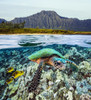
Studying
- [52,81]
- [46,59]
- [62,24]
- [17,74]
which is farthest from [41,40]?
[62,24]

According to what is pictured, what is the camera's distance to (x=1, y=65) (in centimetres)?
314

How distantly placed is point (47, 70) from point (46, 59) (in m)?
0.32

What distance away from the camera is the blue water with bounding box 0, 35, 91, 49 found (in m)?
3.56

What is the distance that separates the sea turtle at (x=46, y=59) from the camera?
2.70 metres

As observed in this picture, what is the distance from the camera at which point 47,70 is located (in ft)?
9.18

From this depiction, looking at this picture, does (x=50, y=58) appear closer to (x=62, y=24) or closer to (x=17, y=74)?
(x=17, y=74)

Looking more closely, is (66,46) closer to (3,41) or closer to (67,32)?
(67,32)

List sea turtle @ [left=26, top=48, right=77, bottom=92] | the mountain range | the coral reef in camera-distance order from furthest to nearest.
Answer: the mountain range < sea turtle @ [left=26, top=48, right=77, bottom=92] < the coral reef

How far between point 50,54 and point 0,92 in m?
1.56

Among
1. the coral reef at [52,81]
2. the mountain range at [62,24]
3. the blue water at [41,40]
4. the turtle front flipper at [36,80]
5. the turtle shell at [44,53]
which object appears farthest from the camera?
the mountain range at [62,24]

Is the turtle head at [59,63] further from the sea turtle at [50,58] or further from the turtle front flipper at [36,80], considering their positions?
the turtle front flipper at [36,80]

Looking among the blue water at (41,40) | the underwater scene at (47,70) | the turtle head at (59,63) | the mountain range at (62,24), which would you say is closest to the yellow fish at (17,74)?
the underwater scene at (47,70)

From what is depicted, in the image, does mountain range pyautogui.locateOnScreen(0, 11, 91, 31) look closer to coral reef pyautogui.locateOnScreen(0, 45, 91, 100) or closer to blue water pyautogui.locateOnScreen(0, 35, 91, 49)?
blue water pyautogui.locateOnScreen(0, 35, 91, 49)

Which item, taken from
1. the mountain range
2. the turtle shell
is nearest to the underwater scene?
the turtle shell
